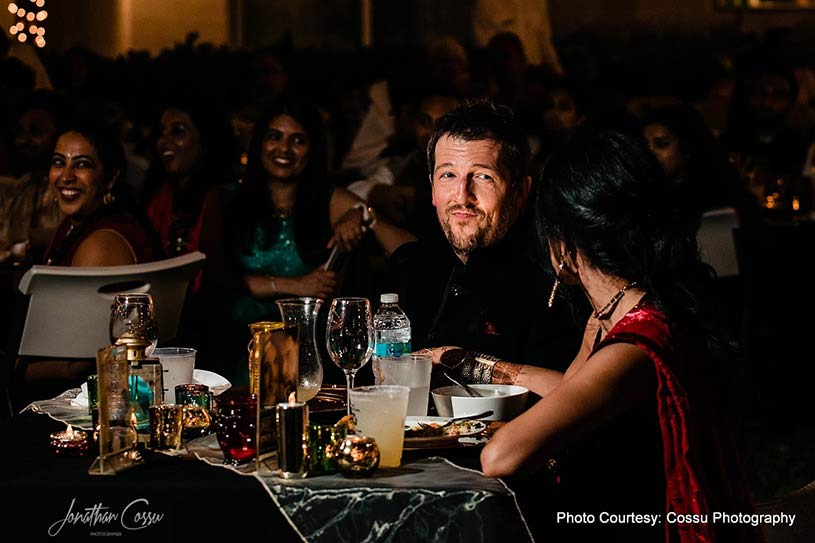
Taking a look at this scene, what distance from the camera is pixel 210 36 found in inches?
515

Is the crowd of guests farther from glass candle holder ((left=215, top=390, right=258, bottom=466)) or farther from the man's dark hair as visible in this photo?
glass candle holder ((left=215, top=390, right=258, bottom=466))

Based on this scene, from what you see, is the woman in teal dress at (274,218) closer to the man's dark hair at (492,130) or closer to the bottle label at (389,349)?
the man's dark hair at (492,130)

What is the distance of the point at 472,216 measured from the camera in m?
2.61

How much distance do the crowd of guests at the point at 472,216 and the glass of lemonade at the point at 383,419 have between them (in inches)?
5.8

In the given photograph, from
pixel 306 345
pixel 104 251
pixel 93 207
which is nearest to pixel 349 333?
pixel 306 345

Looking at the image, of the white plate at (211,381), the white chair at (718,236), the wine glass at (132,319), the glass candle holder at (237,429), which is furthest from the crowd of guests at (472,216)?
the wine glass at (132,319)

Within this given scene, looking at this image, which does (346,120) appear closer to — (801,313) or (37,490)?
(801,313)

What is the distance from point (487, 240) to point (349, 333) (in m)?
0.73

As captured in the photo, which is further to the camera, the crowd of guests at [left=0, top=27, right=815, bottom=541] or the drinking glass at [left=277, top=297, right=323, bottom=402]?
the drinking glass at [left=277, top=297, right=323, bottom=402]

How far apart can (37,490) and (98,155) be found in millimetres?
2602

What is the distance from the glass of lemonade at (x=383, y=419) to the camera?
166cm

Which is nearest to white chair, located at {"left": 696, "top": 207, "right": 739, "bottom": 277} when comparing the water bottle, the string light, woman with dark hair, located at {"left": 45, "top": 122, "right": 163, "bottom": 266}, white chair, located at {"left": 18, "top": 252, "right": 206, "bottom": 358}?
woman with dark hair, located at {"left": 45, "top": 122, "right": 163, "bottom": 266}

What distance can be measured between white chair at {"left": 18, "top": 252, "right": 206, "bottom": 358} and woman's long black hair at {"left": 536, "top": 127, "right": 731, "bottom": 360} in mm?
1644

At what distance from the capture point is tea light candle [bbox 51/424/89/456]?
1.73 meters
